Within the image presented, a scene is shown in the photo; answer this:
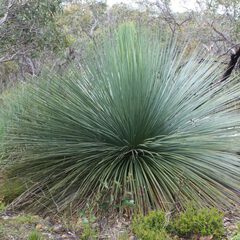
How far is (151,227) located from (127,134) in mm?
1059

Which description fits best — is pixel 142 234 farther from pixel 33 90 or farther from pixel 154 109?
pixel 33 90

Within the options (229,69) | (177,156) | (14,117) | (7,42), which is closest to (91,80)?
(14,117)

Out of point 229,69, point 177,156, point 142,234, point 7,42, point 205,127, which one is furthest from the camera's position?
point 7,42

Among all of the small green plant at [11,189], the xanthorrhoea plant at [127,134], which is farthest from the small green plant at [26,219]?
the small green plant at [11,189]

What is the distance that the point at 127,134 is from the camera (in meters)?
3.63

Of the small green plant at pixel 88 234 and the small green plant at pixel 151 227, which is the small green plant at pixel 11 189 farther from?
the small green plant at pixel 151 227

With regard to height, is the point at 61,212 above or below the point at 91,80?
below

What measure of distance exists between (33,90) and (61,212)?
4.48ft

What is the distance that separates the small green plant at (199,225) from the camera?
2.82 metres

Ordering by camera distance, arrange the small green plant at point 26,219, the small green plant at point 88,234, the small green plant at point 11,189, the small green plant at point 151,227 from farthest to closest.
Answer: the small green plant at point 11,189
the small green plant at point 26,219
the small green plant at point 88,234
the small green plant at point 151,227

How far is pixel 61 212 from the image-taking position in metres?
3.37

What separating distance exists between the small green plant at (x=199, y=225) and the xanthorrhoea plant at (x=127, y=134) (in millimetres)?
360

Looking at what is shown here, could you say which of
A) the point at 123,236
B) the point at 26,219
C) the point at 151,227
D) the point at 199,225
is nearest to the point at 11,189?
the point at 26,219

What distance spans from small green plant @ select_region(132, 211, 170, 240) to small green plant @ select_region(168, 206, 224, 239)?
0.12 metres
